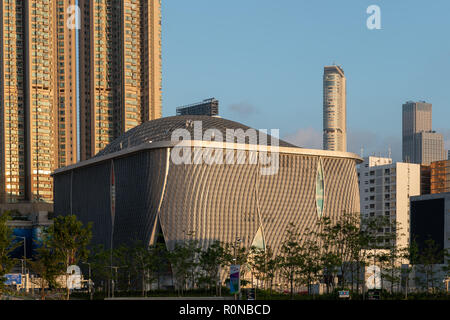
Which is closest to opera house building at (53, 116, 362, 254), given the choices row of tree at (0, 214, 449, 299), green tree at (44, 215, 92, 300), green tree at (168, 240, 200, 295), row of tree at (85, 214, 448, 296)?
row of tree at (0, 214, 449, 299)

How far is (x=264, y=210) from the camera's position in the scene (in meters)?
134

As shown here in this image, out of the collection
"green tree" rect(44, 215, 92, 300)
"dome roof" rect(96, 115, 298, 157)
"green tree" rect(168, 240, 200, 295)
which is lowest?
"green tree" rect(168, 240, 200, 295)

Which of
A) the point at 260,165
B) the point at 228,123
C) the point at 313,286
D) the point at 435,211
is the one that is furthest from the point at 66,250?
the point at 435,211

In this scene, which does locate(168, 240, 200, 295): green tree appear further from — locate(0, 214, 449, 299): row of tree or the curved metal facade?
the curved metal facade

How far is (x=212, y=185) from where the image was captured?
130 meters

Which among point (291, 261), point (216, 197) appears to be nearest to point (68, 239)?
point (291, 261)

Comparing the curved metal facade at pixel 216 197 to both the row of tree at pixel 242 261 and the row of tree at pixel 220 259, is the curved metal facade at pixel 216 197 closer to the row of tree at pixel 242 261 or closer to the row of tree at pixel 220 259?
the row of tree at pixel 220 259

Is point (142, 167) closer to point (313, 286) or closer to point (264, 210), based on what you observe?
point (264, 210)

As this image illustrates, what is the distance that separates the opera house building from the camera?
129 metres

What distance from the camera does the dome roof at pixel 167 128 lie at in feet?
456

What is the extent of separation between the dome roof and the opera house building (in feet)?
0.75

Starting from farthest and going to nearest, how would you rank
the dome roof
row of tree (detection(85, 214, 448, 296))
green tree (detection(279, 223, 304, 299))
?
1. the dome roof
2. row of tree (detection(85, 214, 448, 296))
3. green tree (detection(279, 223, 304, 299))

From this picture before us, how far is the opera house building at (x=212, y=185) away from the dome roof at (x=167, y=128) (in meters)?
0.23

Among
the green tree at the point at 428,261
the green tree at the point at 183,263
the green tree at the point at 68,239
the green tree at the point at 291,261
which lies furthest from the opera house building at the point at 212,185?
the green tree at the point at 68,239
